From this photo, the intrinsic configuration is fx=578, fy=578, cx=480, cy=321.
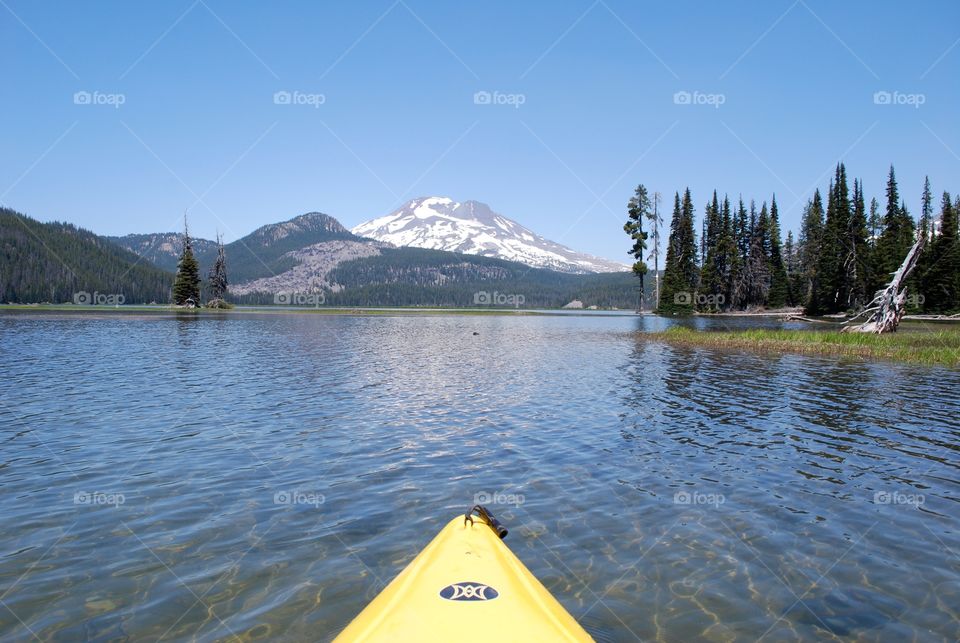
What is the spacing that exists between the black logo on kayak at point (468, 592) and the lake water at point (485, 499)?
58 cm

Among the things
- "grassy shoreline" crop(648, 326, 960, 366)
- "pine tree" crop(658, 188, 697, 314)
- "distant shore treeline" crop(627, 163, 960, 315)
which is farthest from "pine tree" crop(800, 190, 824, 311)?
"grassy shoreline" crop(648, 326, 960, 366)

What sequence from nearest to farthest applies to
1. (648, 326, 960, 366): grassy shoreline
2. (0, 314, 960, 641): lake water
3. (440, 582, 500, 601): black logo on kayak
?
1. (440, 582, 500, 601): black logo on kayak
2. (0, 314, 960, 641): lake water
3. (648, 326, 960, 366): grassy shoreline

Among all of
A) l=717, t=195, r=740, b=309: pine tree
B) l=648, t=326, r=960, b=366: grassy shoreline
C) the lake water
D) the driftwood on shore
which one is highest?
l=717, t=195, r=740, b=309: pine tree

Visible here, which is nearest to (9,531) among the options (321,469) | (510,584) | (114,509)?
(114,509)

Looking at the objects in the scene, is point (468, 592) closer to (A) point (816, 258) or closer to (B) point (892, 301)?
(B) point (892, 301)

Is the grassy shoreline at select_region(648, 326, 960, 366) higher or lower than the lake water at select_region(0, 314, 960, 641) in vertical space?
higher

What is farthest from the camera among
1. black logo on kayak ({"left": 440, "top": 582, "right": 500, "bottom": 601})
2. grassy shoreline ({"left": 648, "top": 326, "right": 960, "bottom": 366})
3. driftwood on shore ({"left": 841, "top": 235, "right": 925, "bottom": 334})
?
driftwood on shore ({"left": 841, "top": 235, "right": 925, "bottom": 334})

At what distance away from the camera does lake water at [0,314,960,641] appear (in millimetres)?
7109

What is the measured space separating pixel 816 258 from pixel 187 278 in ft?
407

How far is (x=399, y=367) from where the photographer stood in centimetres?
3181

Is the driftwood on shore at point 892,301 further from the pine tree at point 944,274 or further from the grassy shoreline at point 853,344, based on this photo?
the pine tree at point 944,274

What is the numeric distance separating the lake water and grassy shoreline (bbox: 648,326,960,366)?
12.6m

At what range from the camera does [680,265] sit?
116 meters

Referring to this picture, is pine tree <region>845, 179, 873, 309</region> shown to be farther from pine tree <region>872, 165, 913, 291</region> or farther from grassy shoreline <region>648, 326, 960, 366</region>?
grassy shoreline <region>648, 326, 960, 366</region>
